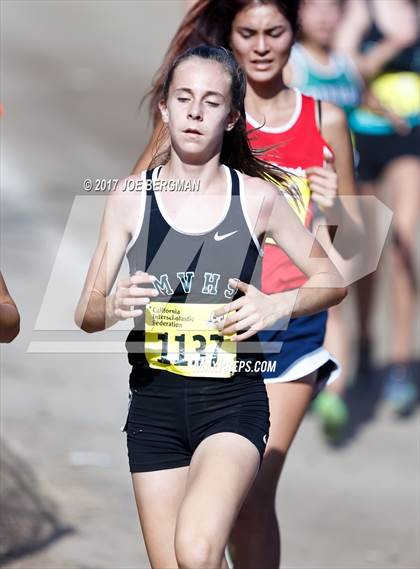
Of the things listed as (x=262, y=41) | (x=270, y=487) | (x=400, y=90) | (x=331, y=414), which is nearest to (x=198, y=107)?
(x=262, y=41)

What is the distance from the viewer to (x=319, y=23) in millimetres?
7371

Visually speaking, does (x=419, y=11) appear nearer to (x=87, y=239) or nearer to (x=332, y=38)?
(x=332, y=38)

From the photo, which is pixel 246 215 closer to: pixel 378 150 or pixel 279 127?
pixel 279 127

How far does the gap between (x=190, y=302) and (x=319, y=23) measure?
437cm

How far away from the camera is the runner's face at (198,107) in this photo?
333 centimetres

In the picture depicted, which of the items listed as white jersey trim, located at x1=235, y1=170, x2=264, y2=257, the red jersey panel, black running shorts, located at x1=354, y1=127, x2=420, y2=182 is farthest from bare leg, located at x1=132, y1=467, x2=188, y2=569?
black running shorts, located at x1=354, y1=127, x2=420, y2=182

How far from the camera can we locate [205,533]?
3.05 m

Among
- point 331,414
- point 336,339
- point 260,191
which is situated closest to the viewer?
point 260,191

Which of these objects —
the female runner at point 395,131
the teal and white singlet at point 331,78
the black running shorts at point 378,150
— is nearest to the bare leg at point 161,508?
the teal and white singlet at point 331,78

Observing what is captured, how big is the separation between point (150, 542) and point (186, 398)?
39 centimetres

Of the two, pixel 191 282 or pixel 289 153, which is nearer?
pixel 191 282

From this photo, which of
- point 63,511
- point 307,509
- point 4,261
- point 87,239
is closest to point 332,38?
point 87,239

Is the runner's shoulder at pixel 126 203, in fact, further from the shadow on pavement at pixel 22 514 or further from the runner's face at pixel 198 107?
the shadow on pavement at pixel 22 514

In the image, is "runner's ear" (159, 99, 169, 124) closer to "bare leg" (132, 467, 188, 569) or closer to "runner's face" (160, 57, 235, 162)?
"runner's face" (160, 57, 235, 162)
